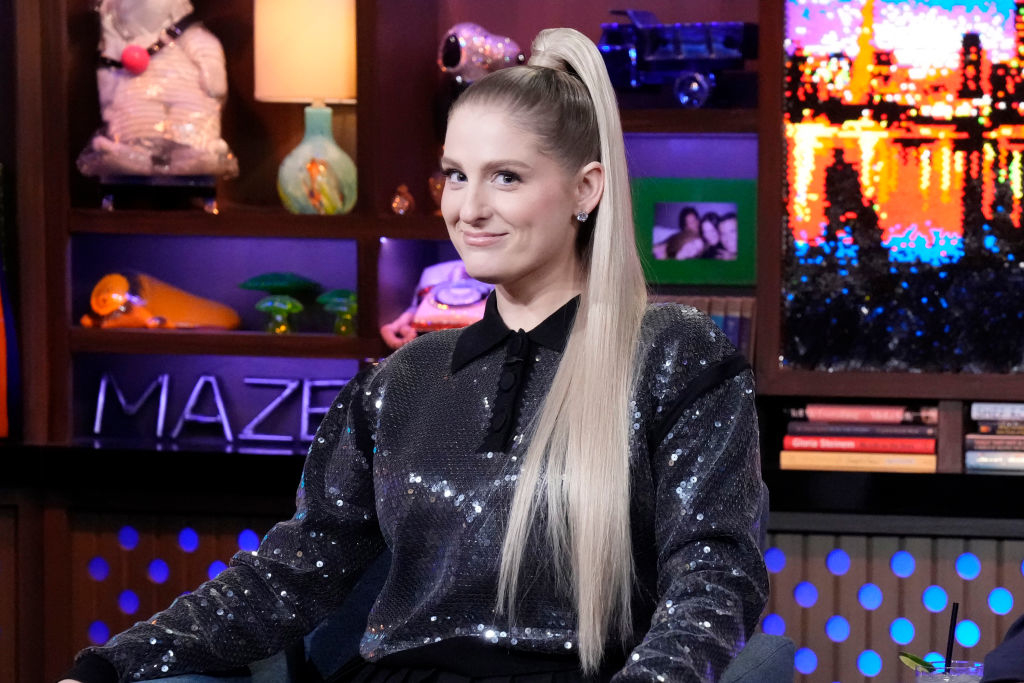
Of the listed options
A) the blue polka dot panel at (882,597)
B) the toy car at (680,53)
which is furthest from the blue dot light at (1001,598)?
the toy car at (680,53)

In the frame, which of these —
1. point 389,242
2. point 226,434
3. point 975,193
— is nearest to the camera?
point 975,193

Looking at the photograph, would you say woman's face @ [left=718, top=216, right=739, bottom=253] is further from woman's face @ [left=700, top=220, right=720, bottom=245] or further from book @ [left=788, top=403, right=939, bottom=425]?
book @ [left=788, top=403, right=939, bottom=425]

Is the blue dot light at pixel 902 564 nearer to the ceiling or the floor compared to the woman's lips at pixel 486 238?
nearer to the floor

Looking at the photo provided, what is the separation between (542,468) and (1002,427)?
1585 millimetres

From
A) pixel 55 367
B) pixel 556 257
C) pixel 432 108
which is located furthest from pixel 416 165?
pixel 556 257

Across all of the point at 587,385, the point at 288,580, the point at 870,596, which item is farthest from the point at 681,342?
the point at 870,596

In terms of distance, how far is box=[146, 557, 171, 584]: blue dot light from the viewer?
10.1 ft

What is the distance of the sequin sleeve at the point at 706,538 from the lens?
4.33ft

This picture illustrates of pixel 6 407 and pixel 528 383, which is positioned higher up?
pixel 528 383

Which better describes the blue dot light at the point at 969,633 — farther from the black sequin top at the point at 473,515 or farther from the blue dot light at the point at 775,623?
the black sequin top at the point at 473,515

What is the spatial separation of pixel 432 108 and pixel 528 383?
1.75m

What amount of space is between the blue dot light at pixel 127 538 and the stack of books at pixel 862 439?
1.45 metres

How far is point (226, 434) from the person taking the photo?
3.28 metres

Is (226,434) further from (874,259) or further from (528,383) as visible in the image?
(528,383)
